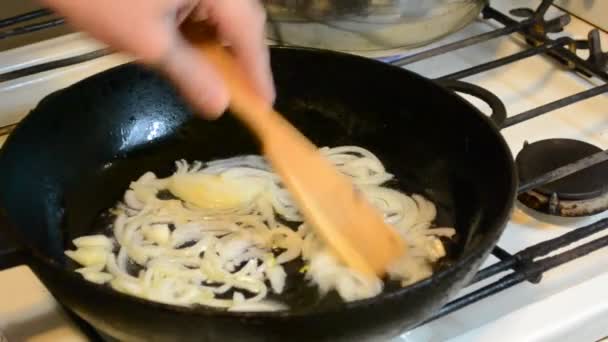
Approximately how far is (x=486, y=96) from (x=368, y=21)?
172 mm

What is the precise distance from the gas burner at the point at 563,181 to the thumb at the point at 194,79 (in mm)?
317

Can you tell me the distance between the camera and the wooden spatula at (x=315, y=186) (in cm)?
67

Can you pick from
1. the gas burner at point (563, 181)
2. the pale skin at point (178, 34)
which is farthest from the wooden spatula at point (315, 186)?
the gas burner at point (563, 181)

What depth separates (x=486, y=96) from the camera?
0.80 metres

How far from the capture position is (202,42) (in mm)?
676

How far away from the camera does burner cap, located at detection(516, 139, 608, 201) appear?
0.75m

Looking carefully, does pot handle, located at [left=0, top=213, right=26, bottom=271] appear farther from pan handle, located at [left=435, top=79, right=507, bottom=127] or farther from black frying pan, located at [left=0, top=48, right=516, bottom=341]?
pan handle, located at [left=435, top=79, right=507, bottom=127]

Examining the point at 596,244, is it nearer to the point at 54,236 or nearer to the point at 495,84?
the point at 495,84

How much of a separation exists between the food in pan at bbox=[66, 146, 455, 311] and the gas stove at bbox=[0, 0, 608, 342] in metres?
0.06

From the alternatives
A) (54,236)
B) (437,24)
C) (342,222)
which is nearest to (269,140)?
(342,222)

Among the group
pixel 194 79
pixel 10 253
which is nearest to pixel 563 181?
pixel 194 79

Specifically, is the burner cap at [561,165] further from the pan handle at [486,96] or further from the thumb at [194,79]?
the thumb at [194,79]

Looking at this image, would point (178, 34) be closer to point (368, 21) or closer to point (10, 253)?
point (10, 253)

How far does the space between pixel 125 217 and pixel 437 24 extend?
1.33ft
